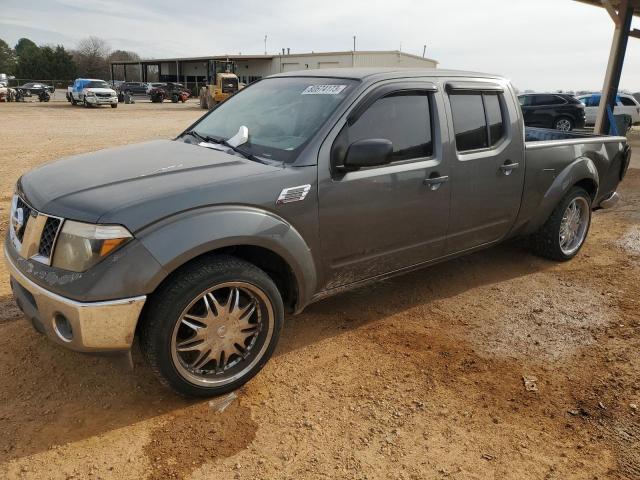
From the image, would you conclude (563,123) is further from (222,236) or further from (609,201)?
(222,236)

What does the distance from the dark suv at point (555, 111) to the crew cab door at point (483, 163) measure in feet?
48.7

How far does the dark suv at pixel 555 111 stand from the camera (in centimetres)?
1761

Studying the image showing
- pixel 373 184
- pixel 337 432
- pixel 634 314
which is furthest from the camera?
pixel 634 314

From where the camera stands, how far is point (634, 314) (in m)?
4.09

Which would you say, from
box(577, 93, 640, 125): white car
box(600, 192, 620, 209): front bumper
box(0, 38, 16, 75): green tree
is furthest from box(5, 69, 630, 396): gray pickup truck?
box(0, 38, 16, 75): green tree

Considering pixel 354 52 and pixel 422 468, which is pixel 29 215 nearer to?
pixel 422 468

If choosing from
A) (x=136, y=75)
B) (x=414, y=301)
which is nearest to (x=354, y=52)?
(x=414, y=301)

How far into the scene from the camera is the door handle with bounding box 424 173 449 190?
3.54 m

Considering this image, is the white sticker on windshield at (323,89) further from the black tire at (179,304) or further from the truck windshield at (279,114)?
the black tire at (179,304)

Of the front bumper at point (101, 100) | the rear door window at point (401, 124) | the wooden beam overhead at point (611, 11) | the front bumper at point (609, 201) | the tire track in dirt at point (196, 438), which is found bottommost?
the tire track in dirt at point (196, 438)

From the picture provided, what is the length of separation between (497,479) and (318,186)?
178cm

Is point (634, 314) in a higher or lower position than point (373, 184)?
lower

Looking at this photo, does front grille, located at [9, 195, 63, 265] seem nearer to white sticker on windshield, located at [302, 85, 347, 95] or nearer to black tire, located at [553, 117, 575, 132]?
white sticker on windshield, located at [302, 85, 347, 95]

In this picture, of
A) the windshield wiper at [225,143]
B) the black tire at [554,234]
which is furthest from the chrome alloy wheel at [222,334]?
the black tire at [554,234]
